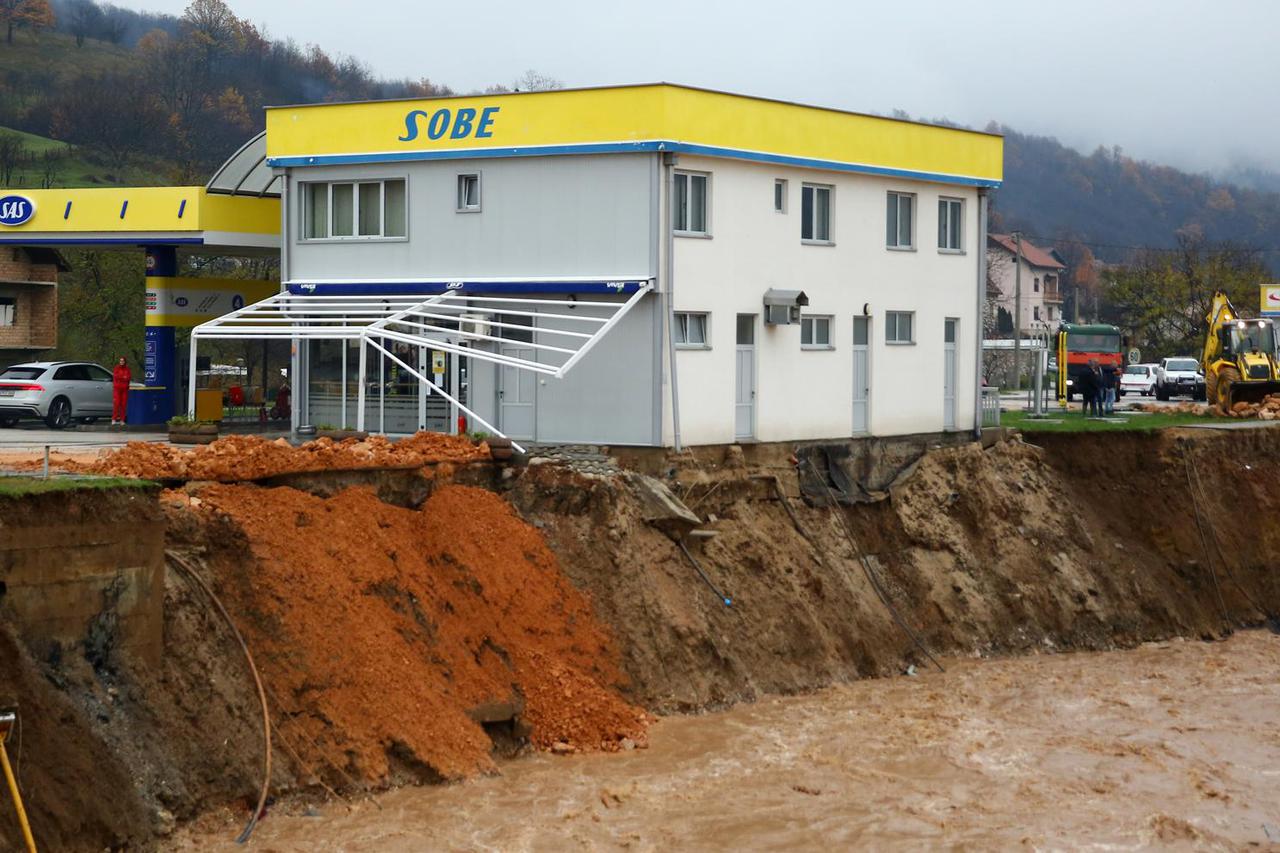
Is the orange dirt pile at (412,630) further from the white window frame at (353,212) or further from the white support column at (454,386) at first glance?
the white window frame at (353,212)

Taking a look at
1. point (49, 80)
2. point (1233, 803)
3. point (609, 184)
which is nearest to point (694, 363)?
point (609, 184)

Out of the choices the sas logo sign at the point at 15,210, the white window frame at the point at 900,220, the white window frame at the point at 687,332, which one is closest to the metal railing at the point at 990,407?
the white window frame at the point at 900,220

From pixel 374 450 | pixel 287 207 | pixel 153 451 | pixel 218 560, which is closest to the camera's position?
pixel 218 560

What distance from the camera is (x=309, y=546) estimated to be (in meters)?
20.5

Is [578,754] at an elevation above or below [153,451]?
below

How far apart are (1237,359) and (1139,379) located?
2147 cm

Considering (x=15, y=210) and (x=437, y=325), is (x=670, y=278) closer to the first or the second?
(x=437, y=325)

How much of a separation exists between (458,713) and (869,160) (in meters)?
15.0

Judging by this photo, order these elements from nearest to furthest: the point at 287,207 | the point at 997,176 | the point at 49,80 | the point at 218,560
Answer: the point at 218,560, the point at 287,207, the point at 997,176, the point at 49,80

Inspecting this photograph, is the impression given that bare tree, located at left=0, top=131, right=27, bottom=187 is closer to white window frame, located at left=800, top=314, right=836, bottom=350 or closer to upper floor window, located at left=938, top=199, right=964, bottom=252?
upper floor window, located at left=938, top=199, right=964, bottom=252

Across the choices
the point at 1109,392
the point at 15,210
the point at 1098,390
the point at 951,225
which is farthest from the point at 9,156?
the point at 951,225

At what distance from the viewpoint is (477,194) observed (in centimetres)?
2820

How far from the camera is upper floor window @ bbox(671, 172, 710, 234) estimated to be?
26844mm

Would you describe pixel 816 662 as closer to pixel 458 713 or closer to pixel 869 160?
pixel 458 713
